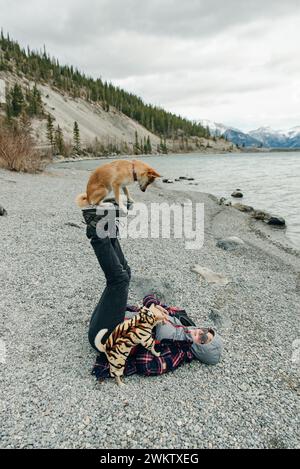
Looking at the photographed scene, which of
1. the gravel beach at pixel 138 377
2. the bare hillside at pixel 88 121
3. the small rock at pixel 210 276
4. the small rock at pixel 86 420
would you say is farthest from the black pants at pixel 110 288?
the bare hillside at pixel 88 121

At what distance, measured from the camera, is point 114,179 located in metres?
4.82

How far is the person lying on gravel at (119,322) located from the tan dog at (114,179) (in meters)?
0.20

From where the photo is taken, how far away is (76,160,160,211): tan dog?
182 inches

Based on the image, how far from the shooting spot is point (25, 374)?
15.1 feet

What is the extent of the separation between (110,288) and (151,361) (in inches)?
50.7

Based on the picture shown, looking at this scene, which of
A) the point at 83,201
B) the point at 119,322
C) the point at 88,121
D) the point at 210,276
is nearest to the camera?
the point at 83,201

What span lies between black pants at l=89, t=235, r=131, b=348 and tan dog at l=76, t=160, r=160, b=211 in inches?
23.5

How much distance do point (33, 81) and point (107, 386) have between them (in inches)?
6374

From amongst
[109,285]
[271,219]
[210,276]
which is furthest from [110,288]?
[271,219]

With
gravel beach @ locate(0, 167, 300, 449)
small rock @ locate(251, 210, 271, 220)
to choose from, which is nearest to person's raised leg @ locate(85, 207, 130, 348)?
gravel beach @ locate(0, 167, 300, 449)

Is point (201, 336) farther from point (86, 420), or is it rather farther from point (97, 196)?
point (97, 196)

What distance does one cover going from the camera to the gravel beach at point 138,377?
3814 millimetres

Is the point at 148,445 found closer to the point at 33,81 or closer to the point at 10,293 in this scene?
the point at 10,293

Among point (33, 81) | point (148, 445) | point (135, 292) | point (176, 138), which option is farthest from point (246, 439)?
point (176, 138)
